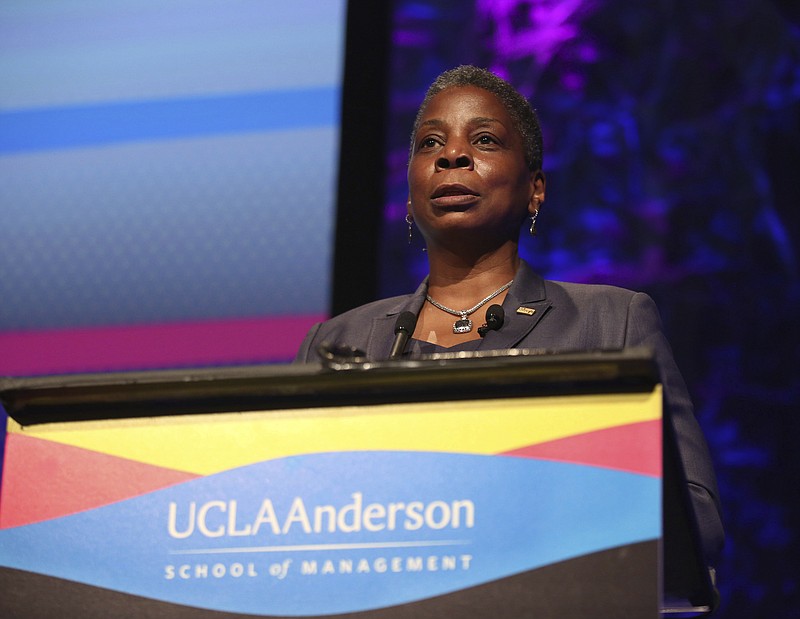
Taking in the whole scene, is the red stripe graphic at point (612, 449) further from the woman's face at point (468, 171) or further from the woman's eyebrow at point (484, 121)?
the woman's eyebrow at point (484, 121)

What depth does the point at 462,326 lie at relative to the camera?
77.9 inches

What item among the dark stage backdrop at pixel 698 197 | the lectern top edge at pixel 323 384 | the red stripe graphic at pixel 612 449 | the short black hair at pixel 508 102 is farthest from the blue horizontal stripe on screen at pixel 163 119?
the red stripe graphic at pixel 612 449

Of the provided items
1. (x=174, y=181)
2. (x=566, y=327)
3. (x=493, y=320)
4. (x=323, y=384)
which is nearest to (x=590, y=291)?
(x=566, y=327)

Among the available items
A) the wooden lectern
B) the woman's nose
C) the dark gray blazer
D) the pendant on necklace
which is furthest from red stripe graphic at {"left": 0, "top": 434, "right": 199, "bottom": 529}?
the woman's nose

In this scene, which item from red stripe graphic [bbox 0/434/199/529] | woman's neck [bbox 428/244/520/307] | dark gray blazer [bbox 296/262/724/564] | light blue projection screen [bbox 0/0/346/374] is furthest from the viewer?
light blue projection screen [bbox 0/0/346/374]

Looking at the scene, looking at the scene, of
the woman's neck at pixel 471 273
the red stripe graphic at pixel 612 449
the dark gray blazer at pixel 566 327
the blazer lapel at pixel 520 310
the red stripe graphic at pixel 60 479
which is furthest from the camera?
the woman's neck at pixel 471 273

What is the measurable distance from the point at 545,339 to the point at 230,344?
1.45 m

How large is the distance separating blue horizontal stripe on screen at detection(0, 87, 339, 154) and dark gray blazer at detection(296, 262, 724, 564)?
130 centimetres

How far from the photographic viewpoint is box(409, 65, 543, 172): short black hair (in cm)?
216

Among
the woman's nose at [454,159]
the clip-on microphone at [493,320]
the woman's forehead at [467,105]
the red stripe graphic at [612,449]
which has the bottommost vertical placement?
the red stripe graphic at [612,449]

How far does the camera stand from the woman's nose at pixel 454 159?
2.03 m

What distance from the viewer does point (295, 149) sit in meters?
3.28

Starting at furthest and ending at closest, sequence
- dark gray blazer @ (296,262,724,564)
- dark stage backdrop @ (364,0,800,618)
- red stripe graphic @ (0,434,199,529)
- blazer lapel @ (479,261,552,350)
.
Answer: dark stage backdrop @ (364,0,800,618), blazer lapel @ (479,261,552,350), dark gray blazer @ (296,262,724,564), red stripe graphic @ (0,434,199,529)

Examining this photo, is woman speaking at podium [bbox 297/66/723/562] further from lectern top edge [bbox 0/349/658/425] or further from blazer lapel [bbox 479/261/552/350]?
lectern top edge [bbox 0/349/658/425]
